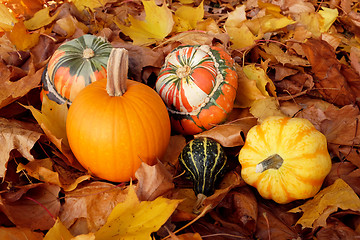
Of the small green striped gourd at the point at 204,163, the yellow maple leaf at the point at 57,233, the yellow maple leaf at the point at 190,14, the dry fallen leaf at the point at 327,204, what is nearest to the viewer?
the yellow maple leaf at the point at 57,233

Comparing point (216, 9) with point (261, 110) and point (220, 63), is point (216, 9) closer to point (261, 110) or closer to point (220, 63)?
point (220, 63)

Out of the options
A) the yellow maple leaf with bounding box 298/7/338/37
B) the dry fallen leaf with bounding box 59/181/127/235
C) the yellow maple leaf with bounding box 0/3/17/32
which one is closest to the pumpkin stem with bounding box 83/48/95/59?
the dry fallen leaf with bounding box 59/181/127/235

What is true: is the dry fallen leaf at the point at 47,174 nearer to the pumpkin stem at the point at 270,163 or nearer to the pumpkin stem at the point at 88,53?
the pumpkin stem at the point at 88,53

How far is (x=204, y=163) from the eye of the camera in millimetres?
1903

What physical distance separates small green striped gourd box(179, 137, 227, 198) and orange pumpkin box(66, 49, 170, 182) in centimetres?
19

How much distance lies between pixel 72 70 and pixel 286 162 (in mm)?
1384

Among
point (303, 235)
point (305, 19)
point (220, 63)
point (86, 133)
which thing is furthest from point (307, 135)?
point (305, 19)

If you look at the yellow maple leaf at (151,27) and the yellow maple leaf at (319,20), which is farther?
the yellow maple leaf at (319,20)

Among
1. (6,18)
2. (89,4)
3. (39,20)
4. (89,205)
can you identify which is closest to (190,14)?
(89,4)

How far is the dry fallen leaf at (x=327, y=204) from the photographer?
1577 millimetres

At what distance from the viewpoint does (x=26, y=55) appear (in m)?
2.44

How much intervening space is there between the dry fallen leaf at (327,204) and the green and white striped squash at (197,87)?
0.77 metres

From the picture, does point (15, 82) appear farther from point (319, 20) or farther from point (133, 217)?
point (319, 20)

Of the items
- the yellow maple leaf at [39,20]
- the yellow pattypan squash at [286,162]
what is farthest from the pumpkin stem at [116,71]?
the yellow maple leaf at [39,20]
